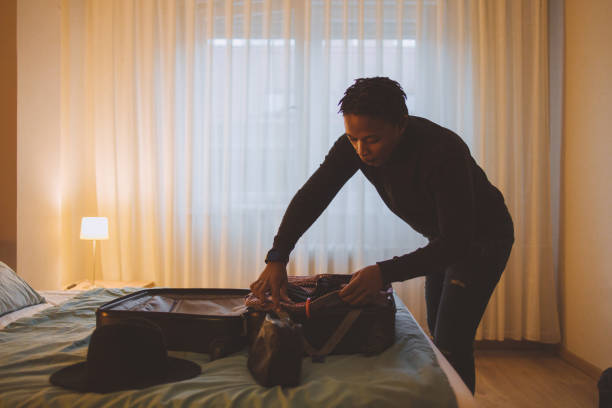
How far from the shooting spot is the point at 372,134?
1226 mm

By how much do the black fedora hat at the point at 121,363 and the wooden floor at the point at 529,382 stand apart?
1898 millimetres

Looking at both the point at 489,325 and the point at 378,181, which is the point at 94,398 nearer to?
the point at 378,181

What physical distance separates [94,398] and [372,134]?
3.02 ft

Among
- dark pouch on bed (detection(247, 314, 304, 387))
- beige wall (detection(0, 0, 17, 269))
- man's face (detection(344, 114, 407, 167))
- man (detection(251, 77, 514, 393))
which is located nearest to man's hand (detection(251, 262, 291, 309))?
man (detection(251, 77, 514, 393))

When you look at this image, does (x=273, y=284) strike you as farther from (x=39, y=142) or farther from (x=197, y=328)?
(x=39, y=142)

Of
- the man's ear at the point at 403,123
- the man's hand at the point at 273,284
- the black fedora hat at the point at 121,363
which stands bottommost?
the black fedora hat at the point at 121,363

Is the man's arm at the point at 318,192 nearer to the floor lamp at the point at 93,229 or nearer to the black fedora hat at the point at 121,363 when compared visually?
the black fedora hat at the point at 121,363

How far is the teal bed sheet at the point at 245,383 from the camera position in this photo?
3.33 ft

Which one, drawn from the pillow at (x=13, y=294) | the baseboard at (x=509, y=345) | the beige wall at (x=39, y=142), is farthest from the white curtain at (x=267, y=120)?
the pillow at (x=13, y=294)

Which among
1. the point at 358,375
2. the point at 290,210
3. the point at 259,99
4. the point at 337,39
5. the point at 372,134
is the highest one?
the point at 337,39

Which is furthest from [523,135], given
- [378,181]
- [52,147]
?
[52,147]

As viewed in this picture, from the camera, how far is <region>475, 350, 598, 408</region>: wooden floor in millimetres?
2396

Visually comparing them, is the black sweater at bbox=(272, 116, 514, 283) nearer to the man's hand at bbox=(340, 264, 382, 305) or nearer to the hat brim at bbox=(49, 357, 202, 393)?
the man's hand at bbox=(340, 264, 382, 305)

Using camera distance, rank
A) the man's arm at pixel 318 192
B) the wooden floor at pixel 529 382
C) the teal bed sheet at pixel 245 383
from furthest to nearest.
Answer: the wooden floor at pixel 529 382, the man's arm at pixel 318 192, the teal bed sheet at pixel 245 383
